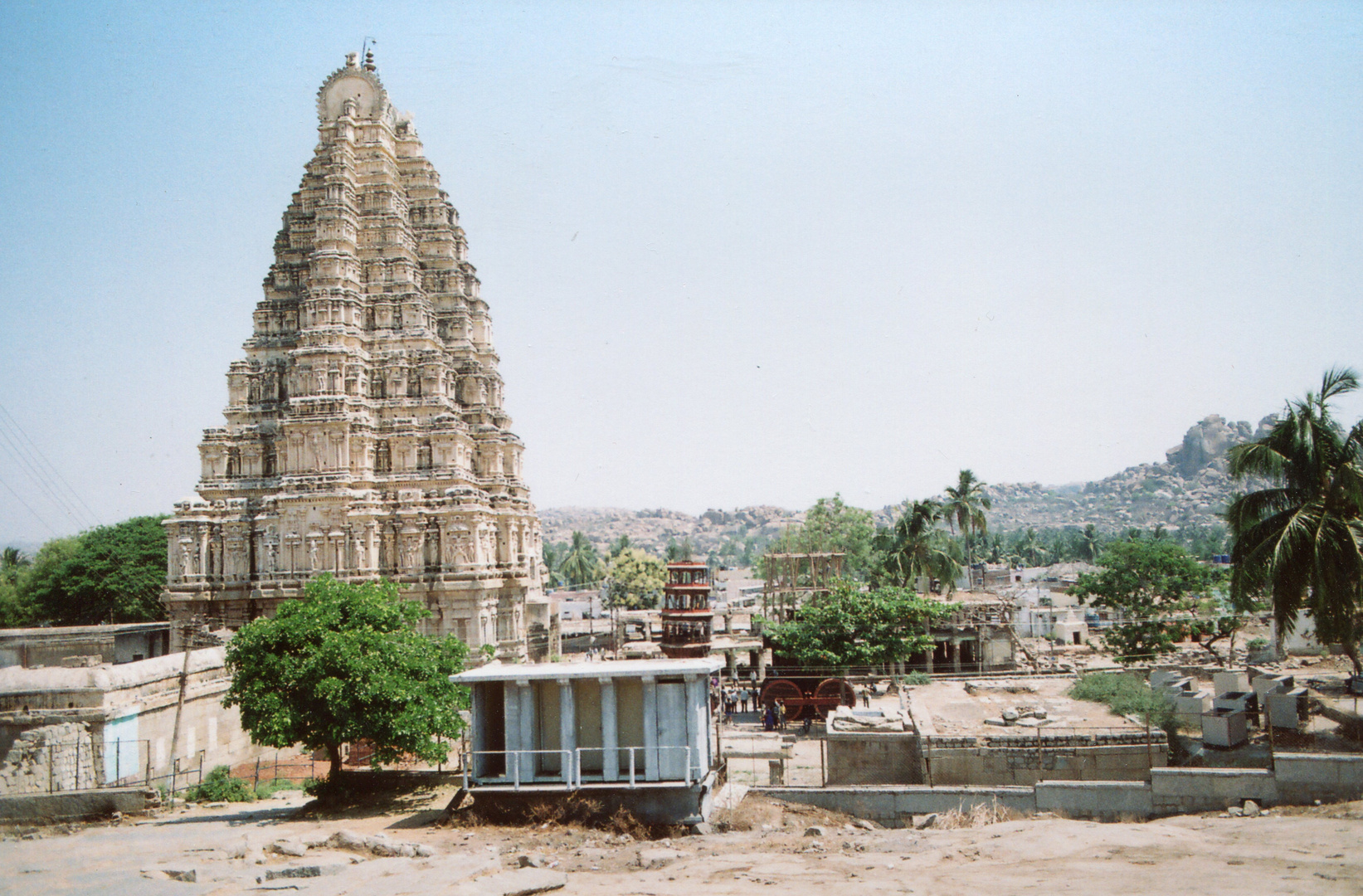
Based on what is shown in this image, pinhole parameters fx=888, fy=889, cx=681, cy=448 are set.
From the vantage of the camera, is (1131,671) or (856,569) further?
(856,569)

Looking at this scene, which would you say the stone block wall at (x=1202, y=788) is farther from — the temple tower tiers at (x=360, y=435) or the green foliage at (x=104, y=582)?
the green foliage at (x=104, y=582)

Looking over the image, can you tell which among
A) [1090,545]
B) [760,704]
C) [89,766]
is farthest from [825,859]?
[1090,545]

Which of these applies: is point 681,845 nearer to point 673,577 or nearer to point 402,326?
point 673,577

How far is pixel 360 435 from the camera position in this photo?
39.1 metres

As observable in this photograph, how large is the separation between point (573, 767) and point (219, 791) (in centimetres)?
1032

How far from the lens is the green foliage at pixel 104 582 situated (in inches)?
1880

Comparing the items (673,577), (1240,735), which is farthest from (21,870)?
(673,577)

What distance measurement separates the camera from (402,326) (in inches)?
1683

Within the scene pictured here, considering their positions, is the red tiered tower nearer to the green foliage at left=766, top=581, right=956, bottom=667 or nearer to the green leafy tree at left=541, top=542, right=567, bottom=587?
the green foliage at left=766, top=581, right=956, bottom=667

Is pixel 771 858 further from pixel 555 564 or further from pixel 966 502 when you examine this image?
pixel 555 564

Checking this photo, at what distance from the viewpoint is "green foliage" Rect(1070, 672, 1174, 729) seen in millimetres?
23484

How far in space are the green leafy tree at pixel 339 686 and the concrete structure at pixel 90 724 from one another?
12.5ft

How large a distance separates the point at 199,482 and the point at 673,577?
22.4 m

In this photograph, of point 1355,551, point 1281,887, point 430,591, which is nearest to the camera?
point 1281,887
